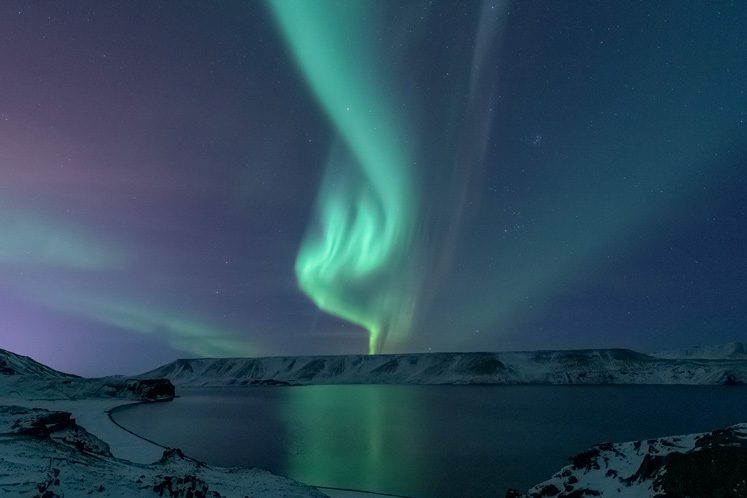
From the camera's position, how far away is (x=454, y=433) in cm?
5847

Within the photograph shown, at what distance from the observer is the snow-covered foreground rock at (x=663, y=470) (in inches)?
637

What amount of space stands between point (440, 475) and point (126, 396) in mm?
128912

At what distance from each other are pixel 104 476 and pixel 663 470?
76.2 ft

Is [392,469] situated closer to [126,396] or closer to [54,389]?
[54,389]

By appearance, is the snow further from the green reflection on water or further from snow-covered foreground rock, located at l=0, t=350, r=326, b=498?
the green reflection on water

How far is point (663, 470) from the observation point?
17.8 meters

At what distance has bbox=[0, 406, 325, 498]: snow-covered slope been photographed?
16.3 meters

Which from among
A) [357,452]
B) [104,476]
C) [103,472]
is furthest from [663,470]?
[357,452]

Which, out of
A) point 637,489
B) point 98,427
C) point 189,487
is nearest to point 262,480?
point 189,487

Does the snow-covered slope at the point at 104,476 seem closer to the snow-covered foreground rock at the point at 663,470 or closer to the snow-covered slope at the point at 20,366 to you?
the snow-covered foreground rock at the point at 663,470

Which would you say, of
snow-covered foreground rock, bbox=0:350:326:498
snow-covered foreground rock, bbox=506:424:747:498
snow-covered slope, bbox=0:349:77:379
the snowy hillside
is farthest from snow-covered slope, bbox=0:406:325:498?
snow-covered slope, bbox=0:349:77:379

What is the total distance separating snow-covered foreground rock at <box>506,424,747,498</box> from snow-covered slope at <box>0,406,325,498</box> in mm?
13580

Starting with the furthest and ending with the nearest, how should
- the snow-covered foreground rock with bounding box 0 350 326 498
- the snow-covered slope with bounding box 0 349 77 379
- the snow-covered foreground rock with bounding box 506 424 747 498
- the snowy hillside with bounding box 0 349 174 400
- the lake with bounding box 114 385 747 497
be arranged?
the snow-covered slope with bounding box 0 349 77 379
the snowy hillside with bounding box 0 349 174 400
the lake with bounding box 114 385 747 497
the snow-covered foreground rock with bounding box 0 350 326 498
the snow-covered foreground rock with bounding box 506 424 747 498

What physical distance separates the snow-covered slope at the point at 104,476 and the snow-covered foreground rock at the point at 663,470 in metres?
13.6
